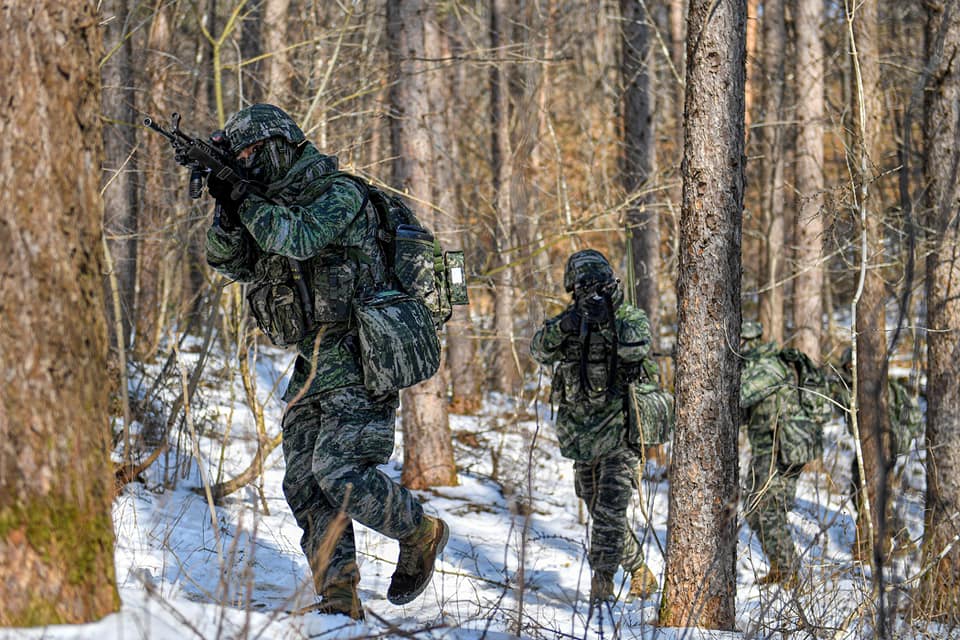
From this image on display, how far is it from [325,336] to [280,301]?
0.23 metres

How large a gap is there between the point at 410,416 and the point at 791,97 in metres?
11.2

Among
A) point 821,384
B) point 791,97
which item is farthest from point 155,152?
point 791,97

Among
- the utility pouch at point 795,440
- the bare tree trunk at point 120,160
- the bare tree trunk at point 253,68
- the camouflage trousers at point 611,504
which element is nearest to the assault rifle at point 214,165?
the camouflage trousers at point 611,504

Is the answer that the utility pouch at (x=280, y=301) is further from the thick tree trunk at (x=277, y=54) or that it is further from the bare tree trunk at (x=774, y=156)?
the bare tree trunk at (x=774, y=156)

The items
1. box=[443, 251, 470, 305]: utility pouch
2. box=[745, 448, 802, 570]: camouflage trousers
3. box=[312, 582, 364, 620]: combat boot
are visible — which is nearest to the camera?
box=[312, 582, 364, 620]: combat boot

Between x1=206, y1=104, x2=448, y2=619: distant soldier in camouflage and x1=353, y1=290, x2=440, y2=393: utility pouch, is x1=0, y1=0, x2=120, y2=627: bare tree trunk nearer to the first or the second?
x1=206, y1=104, x2=448, y2=619: distant soldier in camouflage

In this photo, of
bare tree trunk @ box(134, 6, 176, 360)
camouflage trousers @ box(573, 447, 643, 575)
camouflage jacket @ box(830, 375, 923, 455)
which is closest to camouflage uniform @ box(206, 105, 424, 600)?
camouflage trousers @ box(573, 447, 643, 575)

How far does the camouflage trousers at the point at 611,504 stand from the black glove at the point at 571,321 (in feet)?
2.60

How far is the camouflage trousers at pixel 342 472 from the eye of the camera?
12.4 ft

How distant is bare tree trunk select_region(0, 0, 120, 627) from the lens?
2.35m

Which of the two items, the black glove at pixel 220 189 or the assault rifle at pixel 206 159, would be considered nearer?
the assault rifle at pixel 206 159

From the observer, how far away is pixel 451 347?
39.4ft

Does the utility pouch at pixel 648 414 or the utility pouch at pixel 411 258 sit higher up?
the utility pouch at pixel 411 258

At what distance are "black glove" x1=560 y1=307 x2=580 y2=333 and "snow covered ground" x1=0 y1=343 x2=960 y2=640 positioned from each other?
2.31ft
